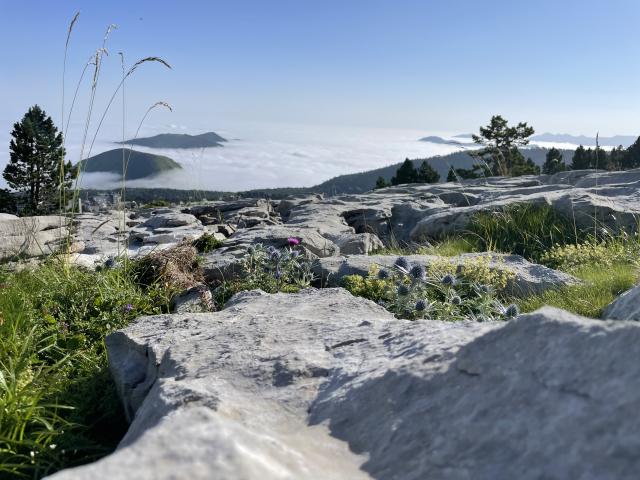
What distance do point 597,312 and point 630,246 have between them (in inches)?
148

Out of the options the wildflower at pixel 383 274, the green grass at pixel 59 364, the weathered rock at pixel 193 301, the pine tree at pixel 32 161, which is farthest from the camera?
→ the pine tree at pixel 32 161

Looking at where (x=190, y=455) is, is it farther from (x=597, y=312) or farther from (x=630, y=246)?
(x=630, y=246)

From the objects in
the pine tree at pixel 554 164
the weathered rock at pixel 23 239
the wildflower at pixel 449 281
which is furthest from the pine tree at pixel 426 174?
the wildflower at pixel 449 281

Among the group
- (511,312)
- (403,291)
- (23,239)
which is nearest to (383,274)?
(403,291)

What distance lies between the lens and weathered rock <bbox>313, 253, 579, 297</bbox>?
20.9 ft

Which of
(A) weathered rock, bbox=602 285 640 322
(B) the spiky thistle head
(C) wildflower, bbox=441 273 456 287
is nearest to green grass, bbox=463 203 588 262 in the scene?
(C) wildflower, bbox=441 273 456 287

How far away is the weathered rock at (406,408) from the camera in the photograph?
1397mm

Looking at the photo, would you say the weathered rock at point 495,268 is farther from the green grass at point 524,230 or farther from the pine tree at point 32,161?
the pine tree at point 32,161

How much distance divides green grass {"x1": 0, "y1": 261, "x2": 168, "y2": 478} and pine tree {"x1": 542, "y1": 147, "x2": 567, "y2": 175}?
32.7ft

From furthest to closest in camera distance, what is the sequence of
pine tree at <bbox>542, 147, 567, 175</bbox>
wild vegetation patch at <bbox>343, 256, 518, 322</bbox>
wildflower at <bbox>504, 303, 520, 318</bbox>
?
pine tree at <bbox>542, 147, 567, 175</bbox> < wild vegetation patch at <bbox>343, 256, 518, 322</bbox> < wildflower at <bbox>504, 303, 520, 318</bbox>

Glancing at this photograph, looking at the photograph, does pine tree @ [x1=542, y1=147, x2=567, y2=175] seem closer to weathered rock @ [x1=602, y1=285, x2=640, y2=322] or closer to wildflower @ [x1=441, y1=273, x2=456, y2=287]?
wildflower @ [x1=441, y1=273, x2=456, y2=287]

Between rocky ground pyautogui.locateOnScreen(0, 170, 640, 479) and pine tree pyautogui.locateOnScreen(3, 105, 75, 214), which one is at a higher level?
pine tree pyautogui.locateOnScreen(3, 105, 75, 214)

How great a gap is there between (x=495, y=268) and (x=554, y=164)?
967 cm

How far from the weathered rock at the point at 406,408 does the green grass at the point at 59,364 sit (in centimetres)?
75
